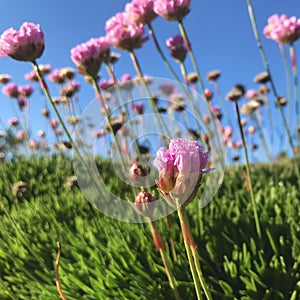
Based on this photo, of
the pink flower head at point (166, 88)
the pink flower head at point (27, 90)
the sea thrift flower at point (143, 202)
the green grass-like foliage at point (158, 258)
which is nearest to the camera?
the sea thrift flower at point (143, 202)

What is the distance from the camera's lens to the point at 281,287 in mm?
1458

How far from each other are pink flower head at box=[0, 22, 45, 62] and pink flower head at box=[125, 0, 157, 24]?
0.45 meters

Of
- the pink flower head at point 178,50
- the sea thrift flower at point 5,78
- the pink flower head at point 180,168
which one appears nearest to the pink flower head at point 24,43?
the pink flower head at point 178,50

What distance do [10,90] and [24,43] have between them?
2009 mm

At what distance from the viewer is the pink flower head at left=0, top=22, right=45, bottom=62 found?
150 centimetres

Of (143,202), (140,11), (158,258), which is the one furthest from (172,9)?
(143,202)

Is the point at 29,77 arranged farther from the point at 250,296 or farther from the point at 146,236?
the point at 250,296

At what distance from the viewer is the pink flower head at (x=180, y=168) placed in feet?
2.42

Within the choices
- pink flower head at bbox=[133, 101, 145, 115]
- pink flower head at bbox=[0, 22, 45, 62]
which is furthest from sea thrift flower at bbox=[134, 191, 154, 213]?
pink flower head at bbox=[133, 101, 145, 115]

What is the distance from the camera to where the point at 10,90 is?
3.41 metres

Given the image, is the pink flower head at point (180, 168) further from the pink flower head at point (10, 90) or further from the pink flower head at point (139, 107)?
the pink flower head at point (10, 90)

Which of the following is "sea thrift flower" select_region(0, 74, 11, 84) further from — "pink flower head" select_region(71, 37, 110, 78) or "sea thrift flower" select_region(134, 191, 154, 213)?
"sea thrift flower" select_region(134, 191, 154, 213)

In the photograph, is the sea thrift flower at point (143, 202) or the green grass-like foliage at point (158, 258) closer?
the sea thrift flower at point (143, 202)

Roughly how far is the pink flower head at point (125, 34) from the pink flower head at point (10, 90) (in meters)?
1.74
